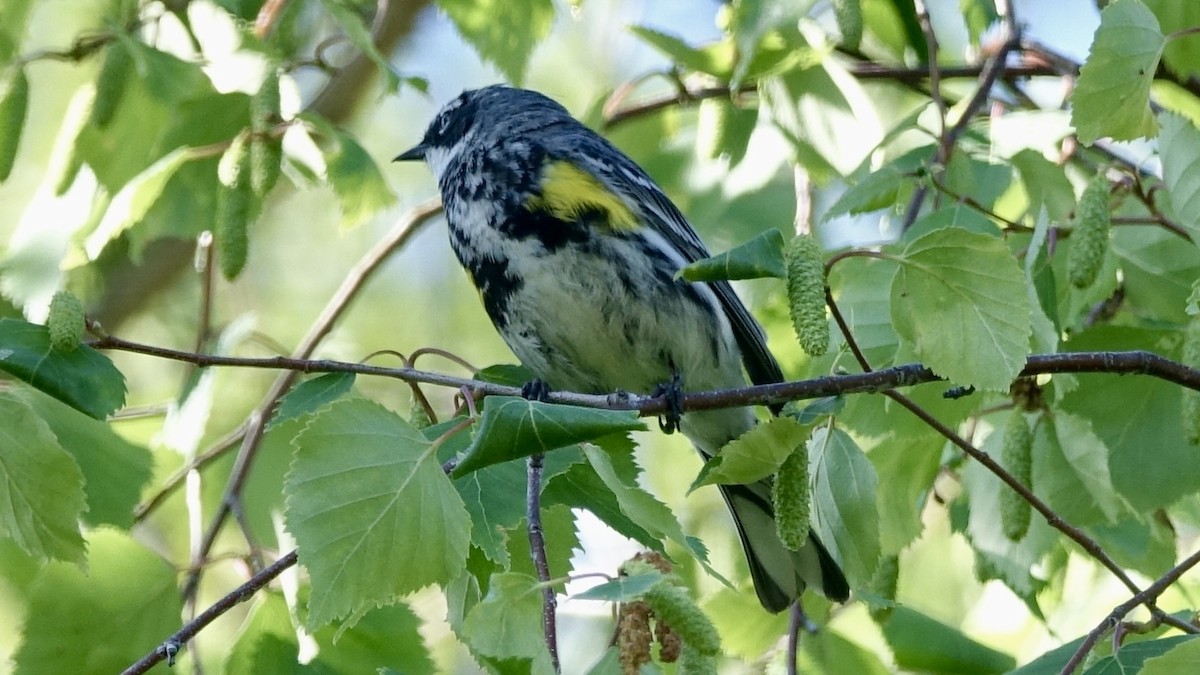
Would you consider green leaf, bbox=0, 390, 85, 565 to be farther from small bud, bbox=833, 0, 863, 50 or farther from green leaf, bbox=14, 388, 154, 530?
Result: small bud, bbox=833, 0, 863, 50

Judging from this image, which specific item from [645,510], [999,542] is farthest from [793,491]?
[999,542]

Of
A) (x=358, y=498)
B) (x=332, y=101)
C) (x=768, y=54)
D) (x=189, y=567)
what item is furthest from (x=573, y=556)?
(x=332, y=101)

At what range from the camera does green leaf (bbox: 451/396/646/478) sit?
1.73m

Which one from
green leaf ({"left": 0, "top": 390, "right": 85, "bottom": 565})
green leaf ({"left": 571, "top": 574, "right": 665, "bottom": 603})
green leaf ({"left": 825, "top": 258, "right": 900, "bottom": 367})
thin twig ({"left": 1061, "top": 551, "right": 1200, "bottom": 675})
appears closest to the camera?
green leaf ({"left": 571, "top": 574, "right": 665, "bottom": 603})

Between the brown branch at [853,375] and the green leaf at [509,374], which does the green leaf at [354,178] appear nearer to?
the green leaf at [509,374]

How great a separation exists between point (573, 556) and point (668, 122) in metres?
2.22

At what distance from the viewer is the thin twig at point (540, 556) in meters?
1.75

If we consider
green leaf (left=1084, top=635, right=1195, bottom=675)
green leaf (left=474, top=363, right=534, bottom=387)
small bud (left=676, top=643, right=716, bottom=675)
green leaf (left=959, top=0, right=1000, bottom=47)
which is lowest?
green leaf (left=1084, top=635, right=1195, bottom=675)

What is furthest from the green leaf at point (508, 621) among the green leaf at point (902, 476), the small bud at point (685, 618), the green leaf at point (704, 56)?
the green leaf at point (704, 56)

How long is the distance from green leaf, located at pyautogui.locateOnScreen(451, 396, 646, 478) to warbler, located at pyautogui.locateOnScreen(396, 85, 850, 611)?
3.82ft

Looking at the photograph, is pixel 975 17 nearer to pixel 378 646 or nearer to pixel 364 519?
pixel 378 646

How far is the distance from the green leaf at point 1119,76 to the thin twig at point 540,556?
1.01 m

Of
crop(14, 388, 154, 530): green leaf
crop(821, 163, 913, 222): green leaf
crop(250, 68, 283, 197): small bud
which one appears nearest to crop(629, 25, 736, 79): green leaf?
crop(821, 163, 913, 222): green leaf

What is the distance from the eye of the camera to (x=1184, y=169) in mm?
2291
